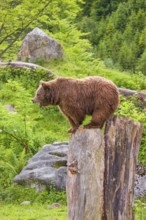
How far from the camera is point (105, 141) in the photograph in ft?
22.0

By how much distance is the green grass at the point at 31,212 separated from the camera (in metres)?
10.2

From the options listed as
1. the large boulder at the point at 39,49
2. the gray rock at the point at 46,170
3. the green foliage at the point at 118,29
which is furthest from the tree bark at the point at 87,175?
the green foliage at the point at 118,29

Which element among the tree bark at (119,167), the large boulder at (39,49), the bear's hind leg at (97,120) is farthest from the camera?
the large boulder at (39,49)

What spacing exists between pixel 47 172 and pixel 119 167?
18.0ft

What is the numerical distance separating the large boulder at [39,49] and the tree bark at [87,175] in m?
14.4

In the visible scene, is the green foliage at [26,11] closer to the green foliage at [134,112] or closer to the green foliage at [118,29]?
the green foliage at [134,112]

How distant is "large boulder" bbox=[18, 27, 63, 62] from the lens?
2102 centimetres

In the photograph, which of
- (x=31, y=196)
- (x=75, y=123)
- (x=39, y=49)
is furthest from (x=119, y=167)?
(x=39, y=49)

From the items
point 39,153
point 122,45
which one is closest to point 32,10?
point 39,153

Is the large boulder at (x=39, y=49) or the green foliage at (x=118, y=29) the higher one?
the large boulder at (x=39, y=49)

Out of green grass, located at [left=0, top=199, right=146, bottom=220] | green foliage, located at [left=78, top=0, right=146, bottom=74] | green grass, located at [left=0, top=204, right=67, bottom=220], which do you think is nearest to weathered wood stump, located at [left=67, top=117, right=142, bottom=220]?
green grass, located at [left=0, top=199, right=146, bottom=220]

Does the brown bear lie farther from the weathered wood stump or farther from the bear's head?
the weathered wood stump

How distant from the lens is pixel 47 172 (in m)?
12.0

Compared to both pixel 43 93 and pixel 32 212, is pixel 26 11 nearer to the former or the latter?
pixel 32 212
